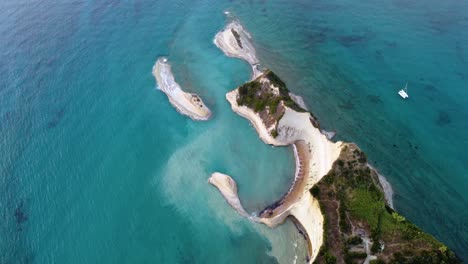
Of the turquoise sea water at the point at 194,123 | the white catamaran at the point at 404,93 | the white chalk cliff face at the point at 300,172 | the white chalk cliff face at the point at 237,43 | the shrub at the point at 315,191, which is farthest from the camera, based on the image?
the white chalk cliff face at the point at 237,43

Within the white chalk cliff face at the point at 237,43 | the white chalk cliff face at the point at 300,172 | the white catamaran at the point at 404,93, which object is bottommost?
the white chalk cliff face at the point at 300,172

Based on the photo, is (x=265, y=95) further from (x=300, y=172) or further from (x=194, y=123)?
(x=300, y=172)

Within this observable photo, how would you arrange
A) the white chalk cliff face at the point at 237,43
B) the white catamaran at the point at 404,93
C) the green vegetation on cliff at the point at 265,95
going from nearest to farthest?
1. the green vegetation on cliff at the point at 265,95
2. the white catamaran at the point at 404,93
3. the white chalk cliff face at the point at 237,43

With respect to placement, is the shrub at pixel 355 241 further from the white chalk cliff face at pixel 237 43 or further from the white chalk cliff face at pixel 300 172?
the white chalk cliff face at pixel 237 43

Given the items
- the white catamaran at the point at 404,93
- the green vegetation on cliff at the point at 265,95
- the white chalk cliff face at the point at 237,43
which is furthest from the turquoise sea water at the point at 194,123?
the green vegetation on cliff at the point at 265,95

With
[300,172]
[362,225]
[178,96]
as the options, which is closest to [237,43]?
[178,96]

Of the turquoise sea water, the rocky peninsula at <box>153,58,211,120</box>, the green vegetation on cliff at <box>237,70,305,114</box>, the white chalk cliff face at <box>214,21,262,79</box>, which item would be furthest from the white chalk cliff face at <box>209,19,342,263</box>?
the white chalk cliff face at <box>214,21,262,79</box>

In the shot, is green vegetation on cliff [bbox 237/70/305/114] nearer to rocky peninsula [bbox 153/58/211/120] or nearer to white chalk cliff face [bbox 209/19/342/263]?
white chalk cliff face [bbox 209/19/342/263]
